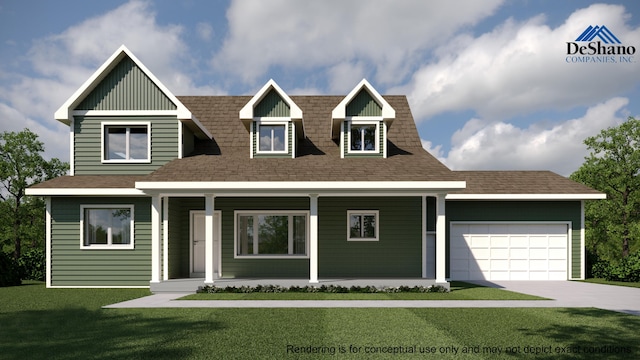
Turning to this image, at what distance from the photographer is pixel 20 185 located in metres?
26.1

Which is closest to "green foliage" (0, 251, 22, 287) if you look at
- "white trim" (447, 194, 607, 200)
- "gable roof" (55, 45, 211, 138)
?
"gable roof" (55, 45, 211, 138)

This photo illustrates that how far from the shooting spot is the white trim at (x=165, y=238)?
15.6 meters

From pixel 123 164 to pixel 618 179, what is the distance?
25.2 m

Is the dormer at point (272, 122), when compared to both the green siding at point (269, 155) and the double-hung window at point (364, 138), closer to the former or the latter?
the green siding at point (269, 155)

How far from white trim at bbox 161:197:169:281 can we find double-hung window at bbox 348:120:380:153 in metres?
7.24

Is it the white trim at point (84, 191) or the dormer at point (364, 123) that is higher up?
the dormer at point (364, 123)

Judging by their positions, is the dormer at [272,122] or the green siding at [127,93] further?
the dormer at [272,122]

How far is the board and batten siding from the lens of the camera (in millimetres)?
16109

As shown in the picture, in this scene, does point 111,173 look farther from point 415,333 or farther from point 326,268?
point 415,333

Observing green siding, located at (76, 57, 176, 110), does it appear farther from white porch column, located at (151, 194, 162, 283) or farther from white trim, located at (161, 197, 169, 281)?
white porch column, located at (151, 194, 162, 283)

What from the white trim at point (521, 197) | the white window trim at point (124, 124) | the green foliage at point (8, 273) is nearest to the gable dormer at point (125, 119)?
the white window trim at point (124, 124)

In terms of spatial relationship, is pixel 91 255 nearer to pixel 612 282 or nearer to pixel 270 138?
pixel 270 138

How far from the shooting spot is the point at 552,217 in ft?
61.9

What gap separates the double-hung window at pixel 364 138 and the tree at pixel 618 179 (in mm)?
15498
